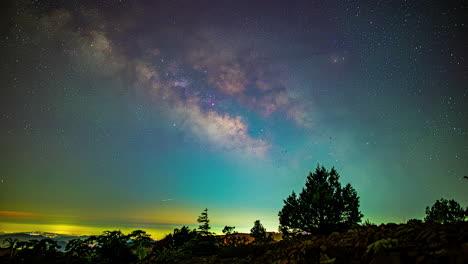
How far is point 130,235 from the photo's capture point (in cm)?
814

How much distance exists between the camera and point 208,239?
8.88 metres

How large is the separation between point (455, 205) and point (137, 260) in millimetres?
38049

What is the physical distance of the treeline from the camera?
6069 mm

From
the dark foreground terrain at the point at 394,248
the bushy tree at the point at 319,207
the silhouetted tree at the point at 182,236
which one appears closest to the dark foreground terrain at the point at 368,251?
the dark foreground terrain at the point at 394,248

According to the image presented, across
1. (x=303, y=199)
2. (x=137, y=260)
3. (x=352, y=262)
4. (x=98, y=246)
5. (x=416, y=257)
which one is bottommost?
(x=137, y=260)

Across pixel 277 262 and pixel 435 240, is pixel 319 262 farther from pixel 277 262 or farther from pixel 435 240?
pixel 435 240

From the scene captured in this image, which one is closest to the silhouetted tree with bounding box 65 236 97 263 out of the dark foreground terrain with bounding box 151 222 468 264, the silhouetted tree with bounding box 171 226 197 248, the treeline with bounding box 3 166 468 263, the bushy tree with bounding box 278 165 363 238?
the treeline with bounding box 3 166 468 263

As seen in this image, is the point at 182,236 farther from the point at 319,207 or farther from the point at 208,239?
the point at 319,207

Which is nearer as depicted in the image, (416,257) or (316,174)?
(416,257)

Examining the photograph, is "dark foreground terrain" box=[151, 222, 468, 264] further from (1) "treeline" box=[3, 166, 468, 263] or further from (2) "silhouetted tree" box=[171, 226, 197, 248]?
(2) "silhouetted tree" box=[171, 226, 197, 248]

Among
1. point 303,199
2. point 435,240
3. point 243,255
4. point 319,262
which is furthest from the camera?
point 303,199

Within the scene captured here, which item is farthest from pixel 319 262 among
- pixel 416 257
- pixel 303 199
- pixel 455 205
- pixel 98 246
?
pixel 455 205

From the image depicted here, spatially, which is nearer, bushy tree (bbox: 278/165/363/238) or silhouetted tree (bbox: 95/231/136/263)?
silhouetted tree (bbox: 95/231/136/263)

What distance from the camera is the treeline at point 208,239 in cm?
607
